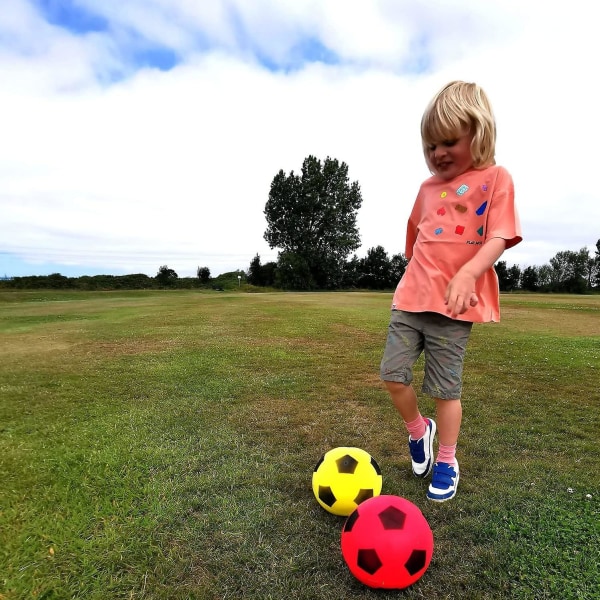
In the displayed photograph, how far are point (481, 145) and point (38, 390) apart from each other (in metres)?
5.15

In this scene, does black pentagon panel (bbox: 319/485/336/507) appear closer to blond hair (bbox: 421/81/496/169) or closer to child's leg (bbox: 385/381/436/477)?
child's leg (bbox: 385/381/436/477)

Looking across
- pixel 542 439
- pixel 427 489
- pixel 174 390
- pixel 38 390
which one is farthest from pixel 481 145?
pixel 38 390

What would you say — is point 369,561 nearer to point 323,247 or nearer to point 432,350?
point 432,350

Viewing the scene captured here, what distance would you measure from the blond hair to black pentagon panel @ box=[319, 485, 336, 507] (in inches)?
83.7

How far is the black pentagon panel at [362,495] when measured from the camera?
2.36 m

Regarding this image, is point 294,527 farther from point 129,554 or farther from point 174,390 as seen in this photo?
point 174,390

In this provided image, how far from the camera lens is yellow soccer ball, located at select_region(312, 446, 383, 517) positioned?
2357mm

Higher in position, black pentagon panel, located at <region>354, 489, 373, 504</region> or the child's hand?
the child's hand

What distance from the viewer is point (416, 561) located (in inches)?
72.0

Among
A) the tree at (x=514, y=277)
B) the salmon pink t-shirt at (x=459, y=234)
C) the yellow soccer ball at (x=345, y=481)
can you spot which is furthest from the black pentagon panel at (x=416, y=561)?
the tree at (x=514, y=277)

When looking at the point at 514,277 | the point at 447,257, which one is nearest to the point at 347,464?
the point at 447,257

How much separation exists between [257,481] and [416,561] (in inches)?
45.8

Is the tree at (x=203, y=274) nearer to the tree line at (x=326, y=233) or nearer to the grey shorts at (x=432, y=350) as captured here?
the tree line at (x=326, y=233)

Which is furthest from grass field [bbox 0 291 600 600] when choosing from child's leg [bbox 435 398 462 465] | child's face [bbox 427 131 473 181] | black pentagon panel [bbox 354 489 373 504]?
child's face [bbox 427 131 473 181]
